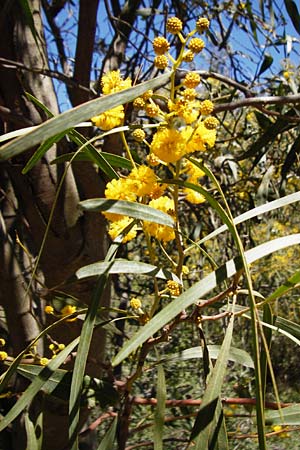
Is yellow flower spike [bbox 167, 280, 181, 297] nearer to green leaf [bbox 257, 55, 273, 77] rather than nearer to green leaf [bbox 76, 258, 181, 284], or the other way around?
green leaf [bbox 76, 258, 181, 284]

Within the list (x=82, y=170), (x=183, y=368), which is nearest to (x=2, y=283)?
(x=82, y=170)

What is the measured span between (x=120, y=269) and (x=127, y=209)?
0.28 feet

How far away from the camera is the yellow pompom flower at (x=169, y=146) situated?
19.0 inches

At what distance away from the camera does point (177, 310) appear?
1.41ft

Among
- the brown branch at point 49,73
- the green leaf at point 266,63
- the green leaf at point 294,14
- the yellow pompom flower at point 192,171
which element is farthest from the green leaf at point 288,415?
the green leaf at point 266,63

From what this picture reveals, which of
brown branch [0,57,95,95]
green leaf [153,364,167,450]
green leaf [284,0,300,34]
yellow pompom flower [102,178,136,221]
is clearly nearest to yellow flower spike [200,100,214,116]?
yellow pompom flower [102,178,136,221]

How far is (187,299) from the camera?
435 millimetres

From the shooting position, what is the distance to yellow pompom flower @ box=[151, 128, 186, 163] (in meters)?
0.48

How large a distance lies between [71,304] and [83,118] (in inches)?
18.7

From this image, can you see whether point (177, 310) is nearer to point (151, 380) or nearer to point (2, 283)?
point (2, 283)

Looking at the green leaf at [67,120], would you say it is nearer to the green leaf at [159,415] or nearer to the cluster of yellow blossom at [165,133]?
the cluster of yellow blossom at [165,133]

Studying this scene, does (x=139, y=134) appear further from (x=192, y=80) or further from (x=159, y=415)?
(x=159, y=415)

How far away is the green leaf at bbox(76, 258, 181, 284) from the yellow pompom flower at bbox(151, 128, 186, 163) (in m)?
0.12

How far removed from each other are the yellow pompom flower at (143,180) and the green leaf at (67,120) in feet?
0.32
